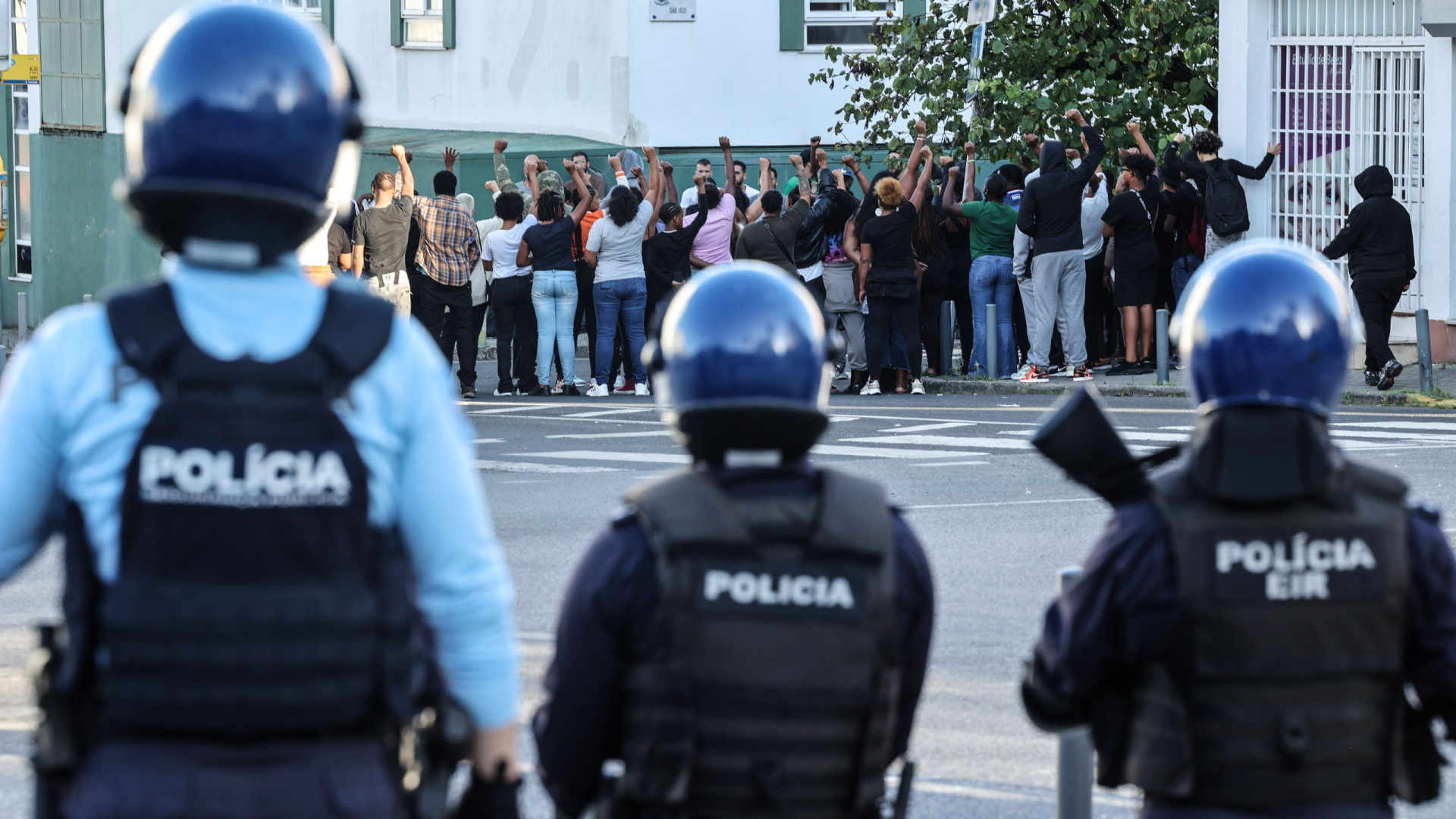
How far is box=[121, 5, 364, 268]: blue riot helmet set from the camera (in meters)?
2.60

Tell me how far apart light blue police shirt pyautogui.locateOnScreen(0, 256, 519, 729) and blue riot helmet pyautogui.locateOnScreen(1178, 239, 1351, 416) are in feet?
3.64

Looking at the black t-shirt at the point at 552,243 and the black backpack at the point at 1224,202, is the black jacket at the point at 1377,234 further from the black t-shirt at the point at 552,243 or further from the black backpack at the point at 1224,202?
the black t-shirt at the point at 552,243

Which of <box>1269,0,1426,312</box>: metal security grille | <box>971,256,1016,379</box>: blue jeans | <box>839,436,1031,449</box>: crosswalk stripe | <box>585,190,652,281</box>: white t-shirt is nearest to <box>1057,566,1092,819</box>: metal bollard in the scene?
<box>839,436,1031,449</box>: crosswalk stripe

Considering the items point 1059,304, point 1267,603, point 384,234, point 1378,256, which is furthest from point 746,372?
point 1059,304

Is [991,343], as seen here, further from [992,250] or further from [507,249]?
[507,249]

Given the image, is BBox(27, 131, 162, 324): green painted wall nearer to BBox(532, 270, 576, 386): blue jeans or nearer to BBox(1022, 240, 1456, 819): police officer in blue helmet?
BBox(532, 270, 576, 386): blue jeans

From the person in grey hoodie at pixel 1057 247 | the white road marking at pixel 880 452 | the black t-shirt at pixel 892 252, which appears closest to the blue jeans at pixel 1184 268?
the person in grey hoodie at pixel 1057 247

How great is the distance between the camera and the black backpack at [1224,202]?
17.4 metres

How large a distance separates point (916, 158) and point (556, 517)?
6.81 metres

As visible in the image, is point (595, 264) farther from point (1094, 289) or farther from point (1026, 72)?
point (1026, 72)

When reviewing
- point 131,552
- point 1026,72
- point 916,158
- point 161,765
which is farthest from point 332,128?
point 1026,72

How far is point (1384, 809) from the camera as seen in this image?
3.06 meters

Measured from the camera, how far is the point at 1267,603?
297cm

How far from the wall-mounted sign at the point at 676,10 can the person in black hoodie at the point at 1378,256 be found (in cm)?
1167
